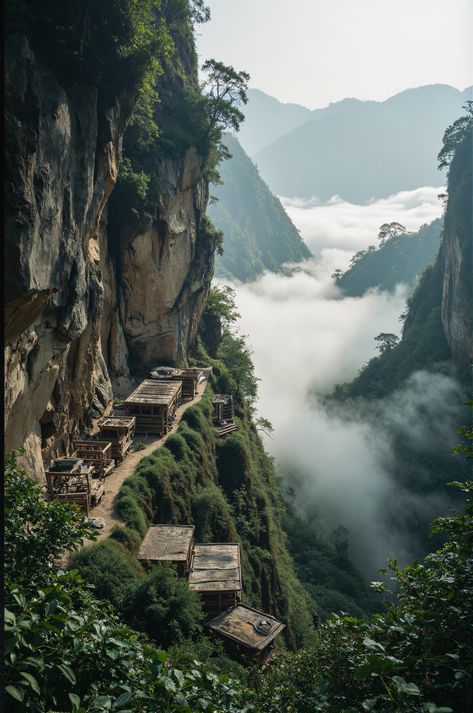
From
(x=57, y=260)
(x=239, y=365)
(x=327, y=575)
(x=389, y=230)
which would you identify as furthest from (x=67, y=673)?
(x=389, y=230)

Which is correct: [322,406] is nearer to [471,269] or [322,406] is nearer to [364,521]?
[364,521]

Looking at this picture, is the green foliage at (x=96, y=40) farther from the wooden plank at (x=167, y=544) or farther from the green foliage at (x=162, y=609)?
the wooden plank at (x=167, y=544)

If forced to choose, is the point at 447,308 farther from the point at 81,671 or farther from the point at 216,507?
the point at 81,671

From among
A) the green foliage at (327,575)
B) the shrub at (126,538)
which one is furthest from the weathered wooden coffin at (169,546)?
the green foliage at (327,575)

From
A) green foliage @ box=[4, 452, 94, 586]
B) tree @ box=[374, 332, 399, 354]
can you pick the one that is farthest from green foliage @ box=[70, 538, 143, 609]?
tree @ box=[374, 332, 399, 354]

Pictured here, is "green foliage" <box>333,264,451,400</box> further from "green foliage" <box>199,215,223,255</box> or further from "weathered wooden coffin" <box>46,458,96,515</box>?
"weathered wooden coffin" <box>46,458,96,515</box>

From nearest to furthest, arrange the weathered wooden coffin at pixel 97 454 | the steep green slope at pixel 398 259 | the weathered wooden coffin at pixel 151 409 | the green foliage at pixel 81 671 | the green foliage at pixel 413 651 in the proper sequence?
the green foliage at pixel 81 671 → the green foliage at pixel 413 651 → the weathered wooden coffin at pixel 97 454 → the weathered wooden coffin at pixel 151 409 → the steep green slope at pixel 398 259
